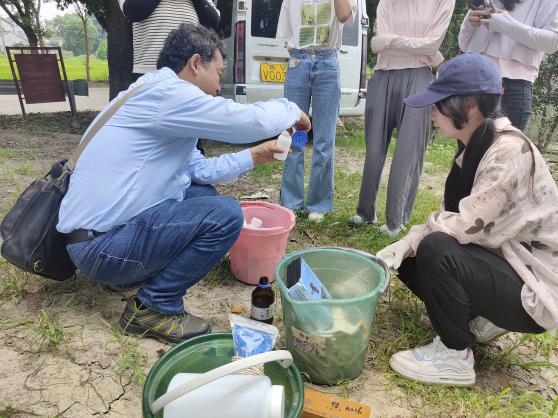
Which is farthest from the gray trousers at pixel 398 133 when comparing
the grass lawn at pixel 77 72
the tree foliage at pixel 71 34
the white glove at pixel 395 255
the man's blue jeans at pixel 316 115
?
the tree foliage at pixel 71 34

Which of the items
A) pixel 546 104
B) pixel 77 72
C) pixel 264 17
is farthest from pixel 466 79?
pixel 77 72

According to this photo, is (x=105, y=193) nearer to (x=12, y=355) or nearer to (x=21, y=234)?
(x=21, y=234)

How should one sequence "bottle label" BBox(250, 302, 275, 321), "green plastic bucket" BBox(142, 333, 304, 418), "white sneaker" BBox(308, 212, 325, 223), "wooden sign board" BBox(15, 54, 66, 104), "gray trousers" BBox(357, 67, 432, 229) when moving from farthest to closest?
"wooden sign board" BBox(15, 54, 66, 104), "white sneaker" BBox(308, 212, 325, 223), "gray trousers" BBox(357, 67, 432, 229), "bottle label" BBox(250, 302, 275, 321), "green plastic bucket" BBox(142, 333, 304, 418)

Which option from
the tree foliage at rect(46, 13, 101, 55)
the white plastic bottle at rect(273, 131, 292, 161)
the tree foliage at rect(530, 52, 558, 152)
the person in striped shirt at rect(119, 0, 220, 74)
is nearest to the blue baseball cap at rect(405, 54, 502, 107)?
the white plastic bottle at rect(273, 131, 292, 161)

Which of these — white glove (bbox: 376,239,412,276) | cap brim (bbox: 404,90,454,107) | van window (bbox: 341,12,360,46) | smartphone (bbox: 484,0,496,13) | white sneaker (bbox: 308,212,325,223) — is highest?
smartphone (bbox: 484,0,496,13)

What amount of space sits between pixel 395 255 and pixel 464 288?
337mm

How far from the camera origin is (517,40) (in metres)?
2.67

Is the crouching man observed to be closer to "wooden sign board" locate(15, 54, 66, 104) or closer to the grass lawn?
"wooden sign board" locate(15, 54, 66, 104)

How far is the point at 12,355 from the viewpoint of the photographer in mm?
1813

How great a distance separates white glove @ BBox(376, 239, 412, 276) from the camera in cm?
189

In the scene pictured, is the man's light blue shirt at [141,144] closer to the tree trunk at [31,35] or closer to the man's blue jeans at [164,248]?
the man's blue jeans at [164,248]

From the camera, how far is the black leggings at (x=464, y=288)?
1620 mm

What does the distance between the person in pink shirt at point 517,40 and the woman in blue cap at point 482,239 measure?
1180 millimetres

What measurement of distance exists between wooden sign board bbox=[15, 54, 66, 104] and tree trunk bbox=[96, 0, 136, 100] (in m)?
1.88
